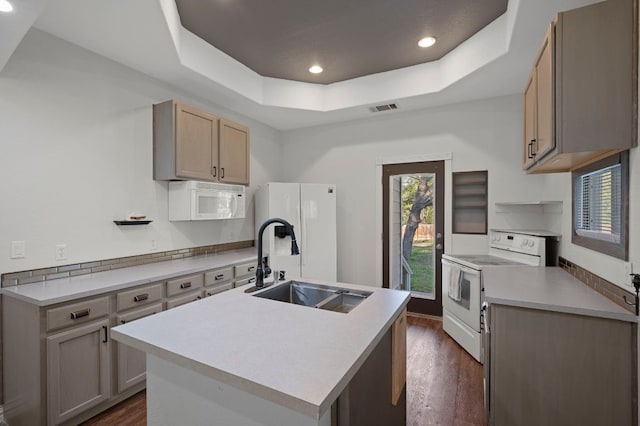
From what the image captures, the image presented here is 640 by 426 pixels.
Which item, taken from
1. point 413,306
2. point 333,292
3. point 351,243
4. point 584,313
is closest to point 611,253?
point 584,313

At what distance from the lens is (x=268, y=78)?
3.94 metres

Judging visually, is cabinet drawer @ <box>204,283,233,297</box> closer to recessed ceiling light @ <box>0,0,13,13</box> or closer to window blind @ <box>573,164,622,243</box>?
recessed ceiling light @ <box>0,0,13,13</box>

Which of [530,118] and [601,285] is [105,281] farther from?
[530,118]

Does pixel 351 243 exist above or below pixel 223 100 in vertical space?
below

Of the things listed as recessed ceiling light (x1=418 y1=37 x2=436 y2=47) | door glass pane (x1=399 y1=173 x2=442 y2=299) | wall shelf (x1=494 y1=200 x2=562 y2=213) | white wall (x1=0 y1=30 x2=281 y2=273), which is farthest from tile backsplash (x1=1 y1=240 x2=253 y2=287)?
wall shelf (x1=494 y1=200 x2=562 y2=213)

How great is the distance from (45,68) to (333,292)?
2669mm

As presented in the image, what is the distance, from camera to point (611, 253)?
1.82 meters

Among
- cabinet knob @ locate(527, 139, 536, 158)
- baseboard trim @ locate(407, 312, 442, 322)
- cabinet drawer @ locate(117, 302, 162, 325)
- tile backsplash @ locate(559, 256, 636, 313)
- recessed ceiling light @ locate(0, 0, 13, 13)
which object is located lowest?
baseboard trim @ locate(407, 312, 442, 322)

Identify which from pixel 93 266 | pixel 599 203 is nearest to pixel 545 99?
pixel 599 203

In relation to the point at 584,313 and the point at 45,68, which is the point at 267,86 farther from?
the point at 584,313

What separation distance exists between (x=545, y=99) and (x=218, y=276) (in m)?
2.91

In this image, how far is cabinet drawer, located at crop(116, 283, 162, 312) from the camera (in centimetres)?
228

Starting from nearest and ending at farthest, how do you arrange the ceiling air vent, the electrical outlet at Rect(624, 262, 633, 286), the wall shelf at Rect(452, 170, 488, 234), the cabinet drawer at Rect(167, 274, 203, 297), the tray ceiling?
1. the electrical outlet at Rect(624, 262, 633, 286)
2. the tray ceiling
3. the cabinet drawer at Rect(167, 274, 203, 297)
4. the wall shelf at Rect(452, 170, 488, 234)
5. the ceiling air vent

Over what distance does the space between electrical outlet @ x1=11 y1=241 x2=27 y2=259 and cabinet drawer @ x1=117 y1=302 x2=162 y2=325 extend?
0.80 metres
